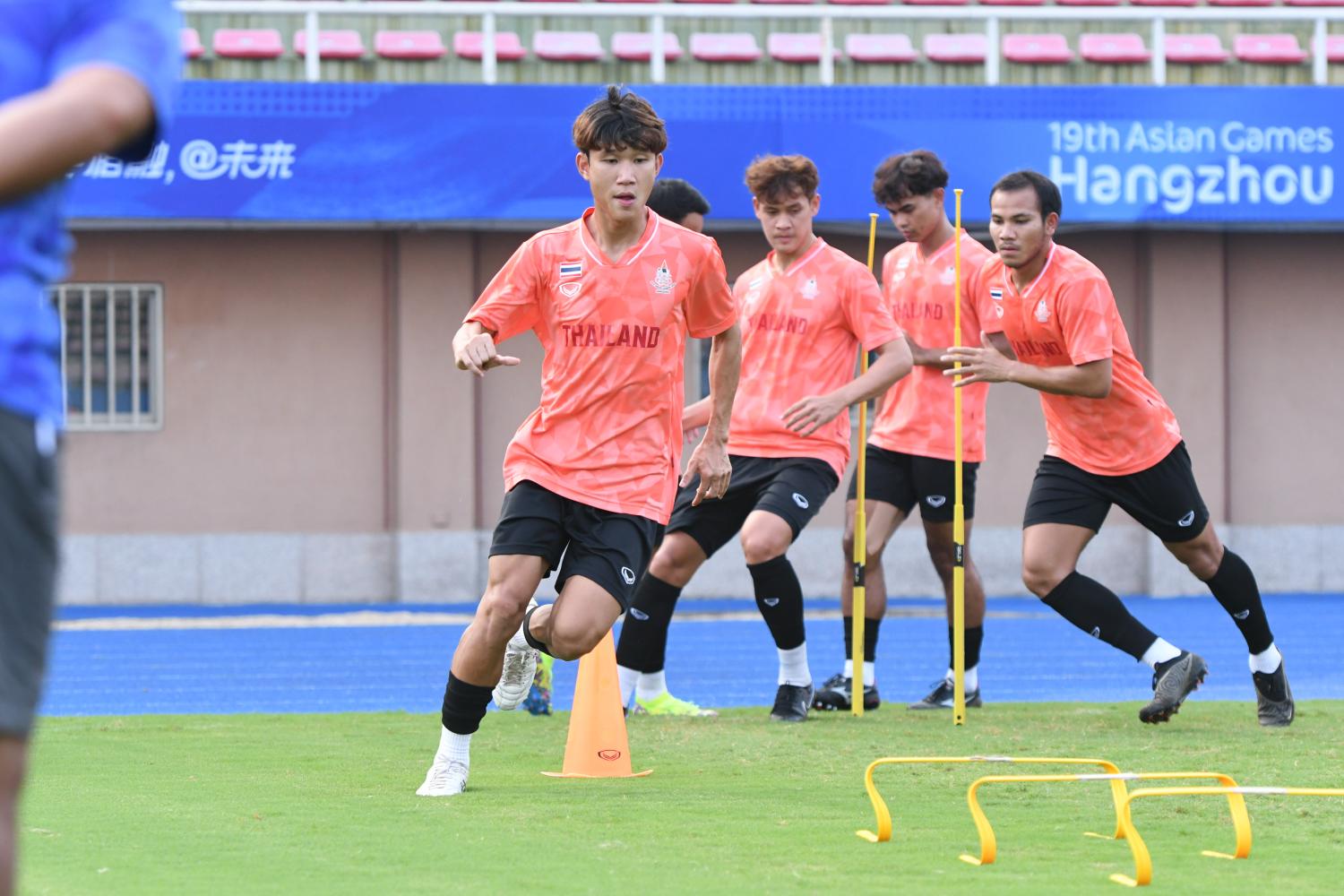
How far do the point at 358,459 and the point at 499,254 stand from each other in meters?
2.13

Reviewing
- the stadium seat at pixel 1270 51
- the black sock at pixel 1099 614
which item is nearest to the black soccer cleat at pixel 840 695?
the black sock at pixel 1099 614

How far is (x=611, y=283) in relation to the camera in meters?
5.95

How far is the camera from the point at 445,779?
582cm

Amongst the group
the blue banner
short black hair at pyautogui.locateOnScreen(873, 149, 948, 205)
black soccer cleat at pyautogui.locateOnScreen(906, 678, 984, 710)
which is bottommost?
black soccer cleat at pyautogui.locateOnScreen(906, 678, 984, 710)

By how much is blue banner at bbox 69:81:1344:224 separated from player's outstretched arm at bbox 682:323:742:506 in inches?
348

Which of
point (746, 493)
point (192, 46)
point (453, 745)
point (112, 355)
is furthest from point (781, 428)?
point (192, 46)

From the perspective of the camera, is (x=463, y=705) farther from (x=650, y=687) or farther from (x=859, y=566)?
(x=859, y=566)

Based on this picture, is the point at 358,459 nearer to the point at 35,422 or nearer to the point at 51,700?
the point at 51,700

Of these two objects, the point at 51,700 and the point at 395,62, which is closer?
the point at 51,700

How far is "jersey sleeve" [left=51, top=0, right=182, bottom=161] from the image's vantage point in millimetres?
2229

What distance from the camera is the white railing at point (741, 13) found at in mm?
15594

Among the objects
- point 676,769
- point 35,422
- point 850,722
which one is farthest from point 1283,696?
point 35,422

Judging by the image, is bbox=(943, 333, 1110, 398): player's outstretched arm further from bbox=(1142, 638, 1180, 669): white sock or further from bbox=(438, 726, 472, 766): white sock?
bbox=(438, 726, 472, 766): white sock

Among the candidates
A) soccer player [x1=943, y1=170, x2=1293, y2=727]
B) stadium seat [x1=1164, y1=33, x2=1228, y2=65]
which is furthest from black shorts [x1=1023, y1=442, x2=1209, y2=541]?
stadium seat [x1=1164, y1=33, x2=1228, y2=65]
